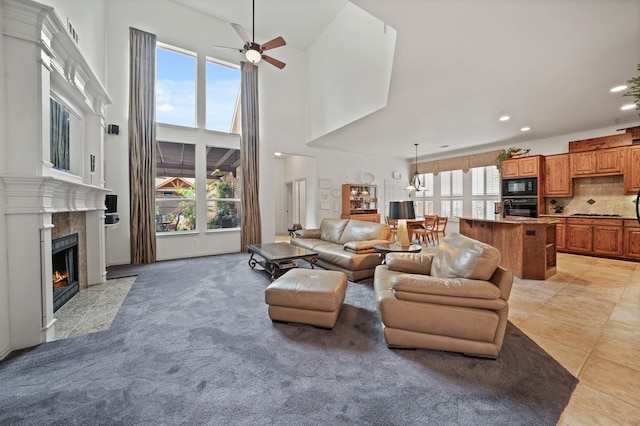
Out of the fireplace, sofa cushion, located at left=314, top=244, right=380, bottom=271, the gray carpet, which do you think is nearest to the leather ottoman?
the gray carpet

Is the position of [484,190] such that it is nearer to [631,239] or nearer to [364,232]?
[631,239]

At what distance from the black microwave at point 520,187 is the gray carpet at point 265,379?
551cm

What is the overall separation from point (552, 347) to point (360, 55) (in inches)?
201

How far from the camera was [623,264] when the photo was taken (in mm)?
4715

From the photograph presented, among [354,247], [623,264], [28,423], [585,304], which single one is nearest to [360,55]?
[354,247]

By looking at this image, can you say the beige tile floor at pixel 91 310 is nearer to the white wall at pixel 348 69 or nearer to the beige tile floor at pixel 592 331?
the beige tile floor at pixel 592 331

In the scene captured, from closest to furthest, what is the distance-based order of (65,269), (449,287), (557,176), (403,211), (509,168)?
(449,287), (65,269), (403,211), (557,176), (509,168)

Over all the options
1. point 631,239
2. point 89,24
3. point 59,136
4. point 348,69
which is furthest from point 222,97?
point 631,239

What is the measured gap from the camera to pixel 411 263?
2715 millimetres

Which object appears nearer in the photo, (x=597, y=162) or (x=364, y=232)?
(x=364, y=232)

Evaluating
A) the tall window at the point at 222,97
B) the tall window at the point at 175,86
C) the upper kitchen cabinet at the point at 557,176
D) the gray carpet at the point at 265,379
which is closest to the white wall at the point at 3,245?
the gray carpet at the point at 265,379

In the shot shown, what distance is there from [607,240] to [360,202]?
5.67 metres

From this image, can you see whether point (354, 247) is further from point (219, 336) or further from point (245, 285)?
point (219, 336)

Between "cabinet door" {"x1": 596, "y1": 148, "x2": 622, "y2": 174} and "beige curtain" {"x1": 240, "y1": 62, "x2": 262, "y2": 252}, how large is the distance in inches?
303
